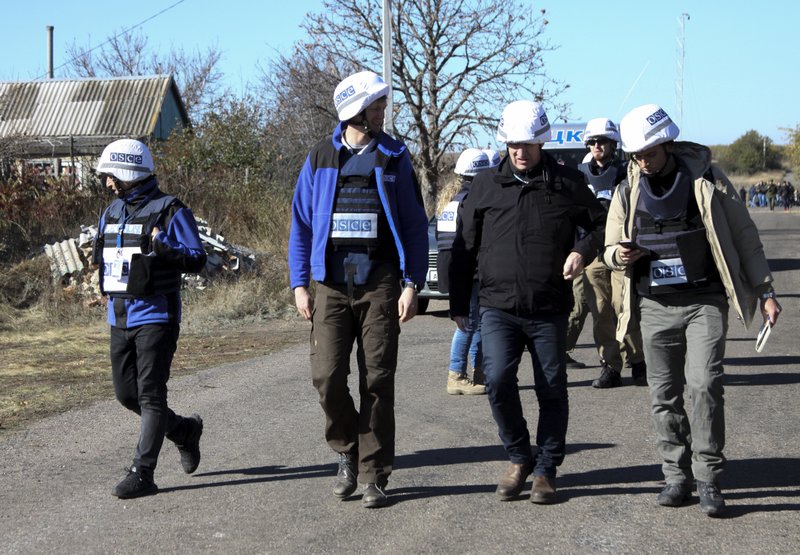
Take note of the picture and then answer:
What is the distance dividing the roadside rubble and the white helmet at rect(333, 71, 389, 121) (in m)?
10.6

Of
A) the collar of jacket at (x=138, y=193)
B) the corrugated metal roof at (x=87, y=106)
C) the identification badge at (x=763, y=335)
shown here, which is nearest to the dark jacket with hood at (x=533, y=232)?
the identification badge at (x=763, y=335)

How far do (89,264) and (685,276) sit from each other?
12.5 meters

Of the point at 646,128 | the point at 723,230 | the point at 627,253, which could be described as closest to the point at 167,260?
the point at 627,253

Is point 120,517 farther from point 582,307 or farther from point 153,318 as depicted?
point 582,307

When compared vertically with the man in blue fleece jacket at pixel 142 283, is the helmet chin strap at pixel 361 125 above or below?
above

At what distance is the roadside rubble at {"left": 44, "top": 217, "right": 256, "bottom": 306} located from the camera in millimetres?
15836

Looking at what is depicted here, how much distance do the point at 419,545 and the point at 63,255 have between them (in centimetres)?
1278

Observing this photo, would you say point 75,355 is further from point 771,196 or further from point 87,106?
point 771,196

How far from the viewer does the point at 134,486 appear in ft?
18.5

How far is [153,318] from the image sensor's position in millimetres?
5684

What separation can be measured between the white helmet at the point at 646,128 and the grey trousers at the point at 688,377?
77cm

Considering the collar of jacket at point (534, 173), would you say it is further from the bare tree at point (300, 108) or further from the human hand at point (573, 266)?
the bare tree at point (300, 108)

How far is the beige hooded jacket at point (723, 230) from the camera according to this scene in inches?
202

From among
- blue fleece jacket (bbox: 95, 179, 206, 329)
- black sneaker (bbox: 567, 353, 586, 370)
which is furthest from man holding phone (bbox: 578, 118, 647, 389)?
blue fleece jacket (bbox: 95, 179, 206, 329)
